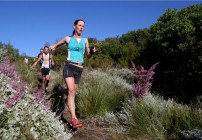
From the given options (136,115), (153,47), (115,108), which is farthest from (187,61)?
(136,115)

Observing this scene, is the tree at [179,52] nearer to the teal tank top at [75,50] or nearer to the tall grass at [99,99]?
the tall grass at [99,99]

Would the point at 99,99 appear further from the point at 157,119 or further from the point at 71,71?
the point at 157,119

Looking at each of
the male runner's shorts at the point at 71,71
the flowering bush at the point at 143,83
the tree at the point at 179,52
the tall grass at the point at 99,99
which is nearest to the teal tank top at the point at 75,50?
the male runner's shorts at the point at 71,71

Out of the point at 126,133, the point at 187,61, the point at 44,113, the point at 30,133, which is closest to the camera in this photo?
the point at 30,133

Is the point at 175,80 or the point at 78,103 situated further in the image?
the point at 175,80

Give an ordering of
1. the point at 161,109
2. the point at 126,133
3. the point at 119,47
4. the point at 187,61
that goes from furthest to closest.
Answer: the point at 119,47 < the point at 187,61 < the point at 161,109 < the point at 126,133

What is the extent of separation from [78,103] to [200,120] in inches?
126

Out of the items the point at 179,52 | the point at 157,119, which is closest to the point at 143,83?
the point at 157,119

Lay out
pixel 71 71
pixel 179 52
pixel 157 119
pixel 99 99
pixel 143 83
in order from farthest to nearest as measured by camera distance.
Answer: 1. pixel 179 52
2. pixel 99 99
3. pixel 143 83
4. pixel 71 71
5. pixel 157 119

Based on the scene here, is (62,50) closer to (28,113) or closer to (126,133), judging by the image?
(126,133)

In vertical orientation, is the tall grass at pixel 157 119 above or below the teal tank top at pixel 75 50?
below

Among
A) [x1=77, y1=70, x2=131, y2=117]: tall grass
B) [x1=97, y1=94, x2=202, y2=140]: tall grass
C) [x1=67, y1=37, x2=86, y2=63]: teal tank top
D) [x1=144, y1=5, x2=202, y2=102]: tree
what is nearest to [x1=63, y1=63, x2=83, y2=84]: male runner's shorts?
[x1=67, y1=37, x2=86, y2=63]: teal tank top

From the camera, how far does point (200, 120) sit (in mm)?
5789

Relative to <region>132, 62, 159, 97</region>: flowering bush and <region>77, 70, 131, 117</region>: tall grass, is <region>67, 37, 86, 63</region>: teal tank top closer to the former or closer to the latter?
<region>132, 62, 159, 97</region>: flowering bush
